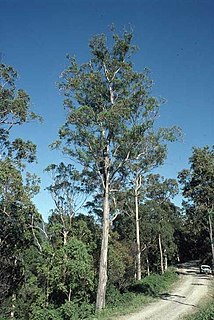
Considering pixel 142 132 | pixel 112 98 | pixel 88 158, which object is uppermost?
pixel 112 98

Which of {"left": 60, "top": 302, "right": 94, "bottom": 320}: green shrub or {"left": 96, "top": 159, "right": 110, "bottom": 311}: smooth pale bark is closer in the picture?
{"left": 60, "top": 302, "right": 94, "bottom": 320}: green shrub

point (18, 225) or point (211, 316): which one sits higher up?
point (18, 225)

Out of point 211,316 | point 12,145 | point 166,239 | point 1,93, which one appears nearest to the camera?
point 211,316

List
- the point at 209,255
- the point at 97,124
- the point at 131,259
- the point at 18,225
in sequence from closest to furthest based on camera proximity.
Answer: the point at 97,124, the point at 18,225, the point at 131,259, the point at 209,255

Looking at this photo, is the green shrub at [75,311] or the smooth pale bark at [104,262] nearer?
the green shrub at [75,311]

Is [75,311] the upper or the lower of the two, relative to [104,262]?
lower

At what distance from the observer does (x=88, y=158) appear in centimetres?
1652

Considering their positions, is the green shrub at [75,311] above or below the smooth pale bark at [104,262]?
Result: below

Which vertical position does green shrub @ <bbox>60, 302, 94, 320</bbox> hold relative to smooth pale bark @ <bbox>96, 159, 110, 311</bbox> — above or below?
below

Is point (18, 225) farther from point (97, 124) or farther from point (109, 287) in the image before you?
point (97, 124)

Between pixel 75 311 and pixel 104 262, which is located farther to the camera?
pixel 104 262

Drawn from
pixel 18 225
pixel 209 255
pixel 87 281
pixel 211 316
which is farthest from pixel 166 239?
pixel 211 316

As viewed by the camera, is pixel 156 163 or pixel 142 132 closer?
pixel 142 132

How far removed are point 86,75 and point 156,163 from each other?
284 inches
